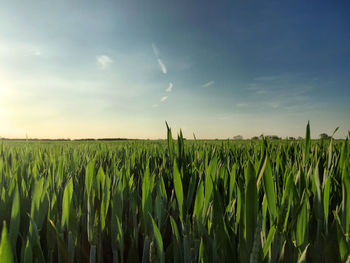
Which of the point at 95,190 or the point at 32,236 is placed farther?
Result: the point at 95,190

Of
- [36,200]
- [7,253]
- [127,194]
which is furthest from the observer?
[127,194]

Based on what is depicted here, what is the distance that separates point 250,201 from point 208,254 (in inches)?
6.0

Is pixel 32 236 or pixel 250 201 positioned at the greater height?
pixel 250 201

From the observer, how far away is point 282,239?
0.48m

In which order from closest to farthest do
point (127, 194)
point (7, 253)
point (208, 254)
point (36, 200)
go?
point (7, 253) → point (208, 254) → point (36, 200) → point (127, 194)

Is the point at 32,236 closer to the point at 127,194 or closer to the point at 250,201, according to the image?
the point at 127,194

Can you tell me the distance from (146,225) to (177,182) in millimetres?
130

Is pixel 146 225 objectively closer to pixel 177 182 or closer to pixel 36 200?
pixel 177 182

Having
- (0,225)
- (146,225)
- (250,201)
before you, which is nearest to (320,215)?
(250,201)

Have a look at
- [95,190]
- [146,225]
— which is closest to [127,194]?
[95,190]

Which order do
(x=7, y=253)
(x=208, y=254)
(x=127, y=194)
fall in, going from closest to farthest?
(x=7, y=253), (x=208, y=254), (x=127, y=194)

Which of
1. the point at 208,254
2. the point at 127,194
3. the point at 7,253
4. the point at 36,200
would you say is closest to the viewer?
the point at 7,253

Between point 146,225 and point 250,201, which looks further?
point 146,225

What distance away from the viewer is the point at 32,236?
510mm
